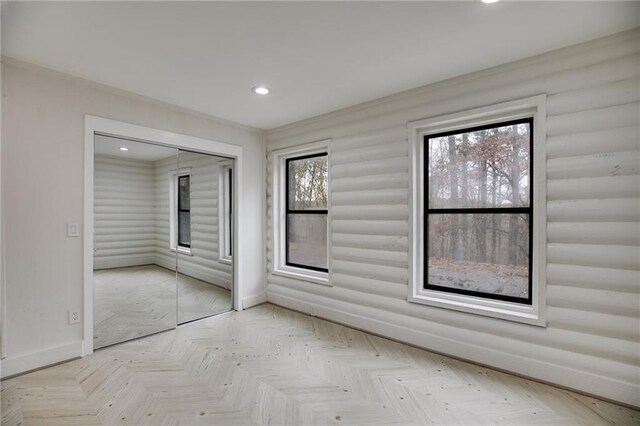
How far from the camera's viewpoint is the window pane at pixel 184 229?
12.0 ft

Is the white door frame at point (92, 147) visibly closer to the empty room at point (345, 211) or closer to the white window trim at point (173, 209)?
the empty room at point (345, 211)

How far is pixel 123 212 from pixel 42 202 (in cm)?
73

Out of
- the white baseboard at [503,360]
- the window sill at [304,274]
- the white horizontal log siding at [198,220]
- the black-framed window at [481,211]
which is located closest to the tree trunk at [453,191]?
the black-framed window at [481,211]

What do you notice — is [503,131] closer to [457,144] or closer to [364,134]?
[457,144]

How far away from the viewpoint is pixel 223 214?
4152 mm

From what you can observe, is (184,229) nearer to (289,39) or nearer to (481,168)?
(289,39)

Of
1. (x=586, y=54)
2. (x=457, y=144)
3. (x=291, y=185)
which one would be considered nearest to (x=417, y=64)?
(x=457, y=144)

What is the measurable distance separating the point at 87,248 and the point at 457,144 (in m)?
3.68

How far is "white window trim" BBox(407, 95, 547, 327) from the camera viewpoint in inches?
94.0

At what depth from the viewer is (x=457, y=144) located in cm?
297

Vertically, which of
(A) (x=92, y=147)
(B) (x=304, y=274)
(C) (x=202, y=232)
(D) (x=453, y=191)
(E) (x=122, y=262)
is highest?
(A) (x=92, y=147)

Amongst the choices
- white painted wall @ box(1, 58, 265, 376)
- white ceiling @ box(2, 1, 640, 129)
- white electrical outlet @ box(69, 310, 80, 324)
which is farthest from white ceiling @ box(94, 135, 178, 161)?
white electrical outlet @ box(69, 310, 80, 324)

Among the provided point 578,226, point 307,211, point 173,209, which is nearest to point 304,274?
point 307,211

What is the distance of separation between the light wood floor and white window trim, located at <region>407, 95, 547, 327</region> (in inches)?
20.4
